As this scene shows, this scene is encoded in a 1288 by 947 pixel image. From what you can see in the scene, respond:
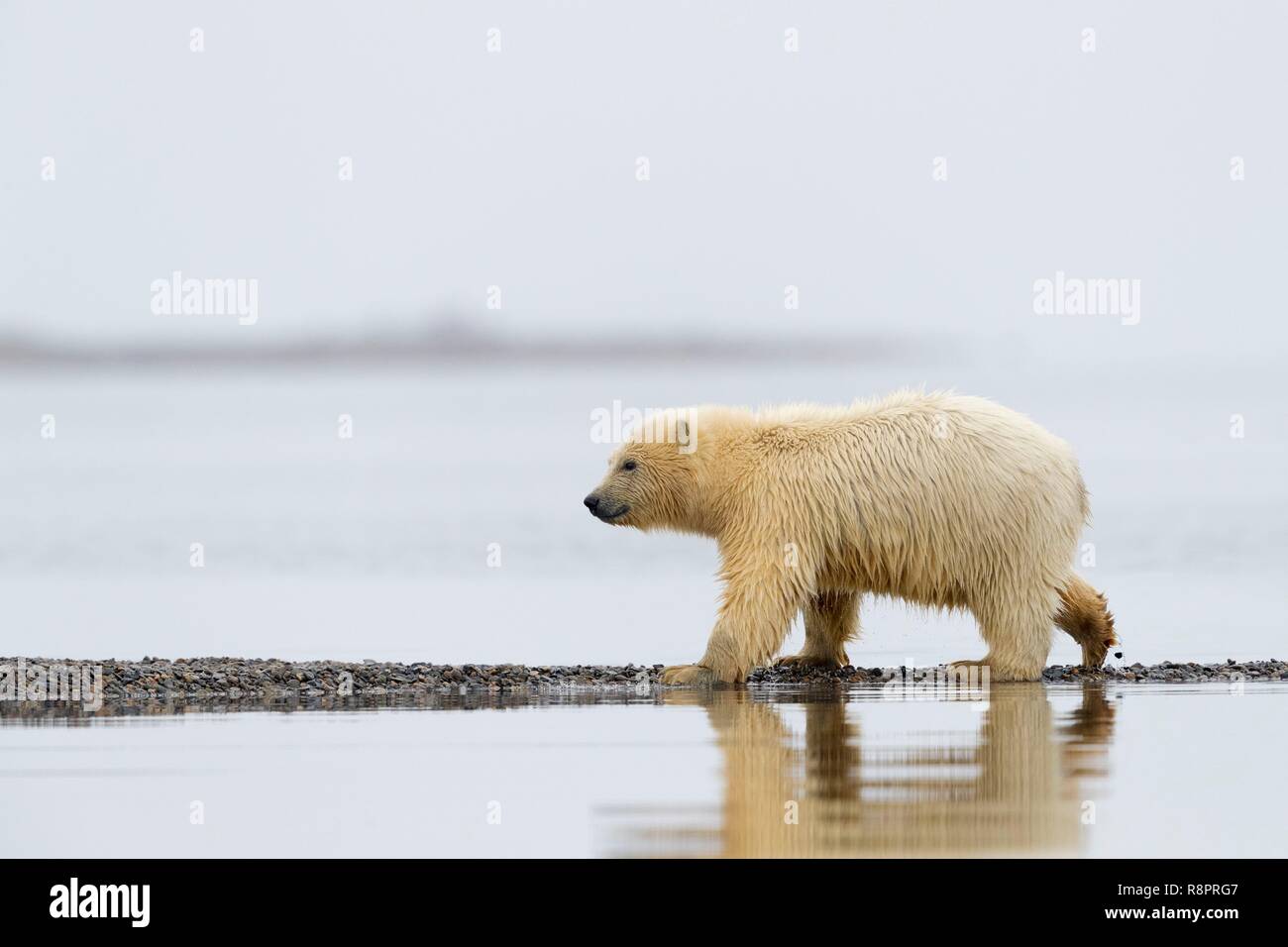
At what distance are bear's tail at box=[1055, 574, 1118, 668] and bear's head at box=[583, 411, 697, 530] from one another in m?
2.99

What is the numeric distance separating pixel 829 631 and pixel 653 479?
199cm

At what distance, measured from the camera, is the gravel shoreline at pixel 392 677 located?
11516mm

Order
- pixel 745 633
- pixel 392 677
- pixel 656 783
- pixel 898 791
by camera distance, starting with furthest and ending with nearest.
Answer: pixel 392 677 → pixel 745 633 → pixel 656 783 → pixel 898 791

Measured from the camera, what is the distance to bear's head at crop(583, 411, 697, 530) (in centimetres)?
1270

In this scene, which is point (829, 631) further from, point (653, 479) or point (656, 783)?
point (656, 783)

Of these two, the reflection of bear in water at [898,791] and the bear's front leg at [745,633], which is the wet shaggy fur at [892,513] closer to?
the bear's front leg at [745,633]

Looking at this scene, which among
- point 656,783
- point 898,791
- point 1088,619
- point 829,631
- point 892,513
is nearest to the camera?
point 898,791

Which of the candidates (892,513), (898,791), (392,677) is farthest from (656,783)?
(892,513)

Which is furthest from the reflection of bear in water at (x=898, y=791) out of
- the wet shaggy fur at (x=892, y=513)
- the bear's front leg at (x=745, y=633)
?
the wet shaggy fur at (x=892, y=513)

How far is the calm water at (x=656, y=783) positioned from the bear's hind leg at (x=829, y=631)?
11.2 ft

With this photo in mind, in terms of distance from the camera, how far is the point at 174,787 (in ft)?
22.1

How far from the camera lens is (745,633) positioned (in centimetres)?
1184

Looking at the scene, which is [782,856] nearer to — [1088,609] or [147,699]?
[147,699]

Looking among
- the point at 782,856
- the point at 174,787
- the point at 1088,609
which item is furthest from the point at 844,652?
the point at 782,856
